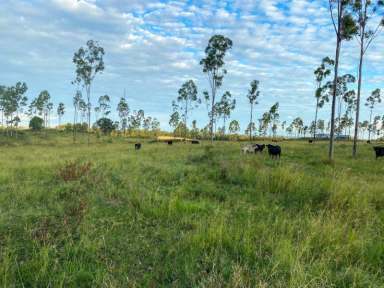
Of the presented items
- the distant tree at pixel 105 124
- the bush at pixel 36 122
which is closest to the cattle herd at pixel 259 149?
the distant tree at pixel 105 124

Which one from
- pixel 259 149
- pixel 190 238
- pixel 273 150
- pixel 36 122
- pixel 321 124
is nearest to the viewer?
pixel 190 238

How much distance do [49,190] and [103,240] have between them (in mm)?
4615

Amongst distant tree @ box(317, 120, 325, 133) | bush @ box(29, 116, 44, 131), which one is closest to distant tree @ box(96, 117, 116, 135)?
bush @ box(29, 116, 44, 131)

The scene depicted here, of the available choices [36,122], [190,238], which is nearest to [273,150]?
[190,238]

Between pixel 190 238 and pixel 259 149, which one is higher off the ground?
pixel 259 149

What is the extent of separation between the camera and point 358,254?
4.63 meters

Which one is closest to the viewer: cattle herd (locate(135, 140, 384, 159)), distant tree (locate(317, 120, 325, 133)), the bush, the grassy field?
the grassy field

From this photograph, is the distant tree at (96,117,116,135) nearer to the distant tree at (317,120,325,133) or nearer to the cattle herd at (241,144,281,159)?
the cattle herd at (241,144,281,159)

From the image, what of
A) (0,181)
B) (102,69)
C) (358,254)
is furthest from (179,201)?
(102,69)

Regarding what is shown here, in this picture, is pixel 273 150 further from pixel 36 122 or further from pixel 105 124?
pixel 36 122

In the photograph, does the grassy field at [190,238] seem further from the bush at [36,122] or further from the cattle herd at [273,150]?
the bush at [36,122]

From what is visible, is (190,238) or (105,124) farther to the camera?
(105,124)

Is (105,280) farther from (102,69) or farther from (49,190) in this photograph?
(102,69)

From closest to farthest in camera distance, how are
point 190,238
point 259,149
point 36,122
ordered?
1. point 190,238
2. point 259,149
3. point 36,122
